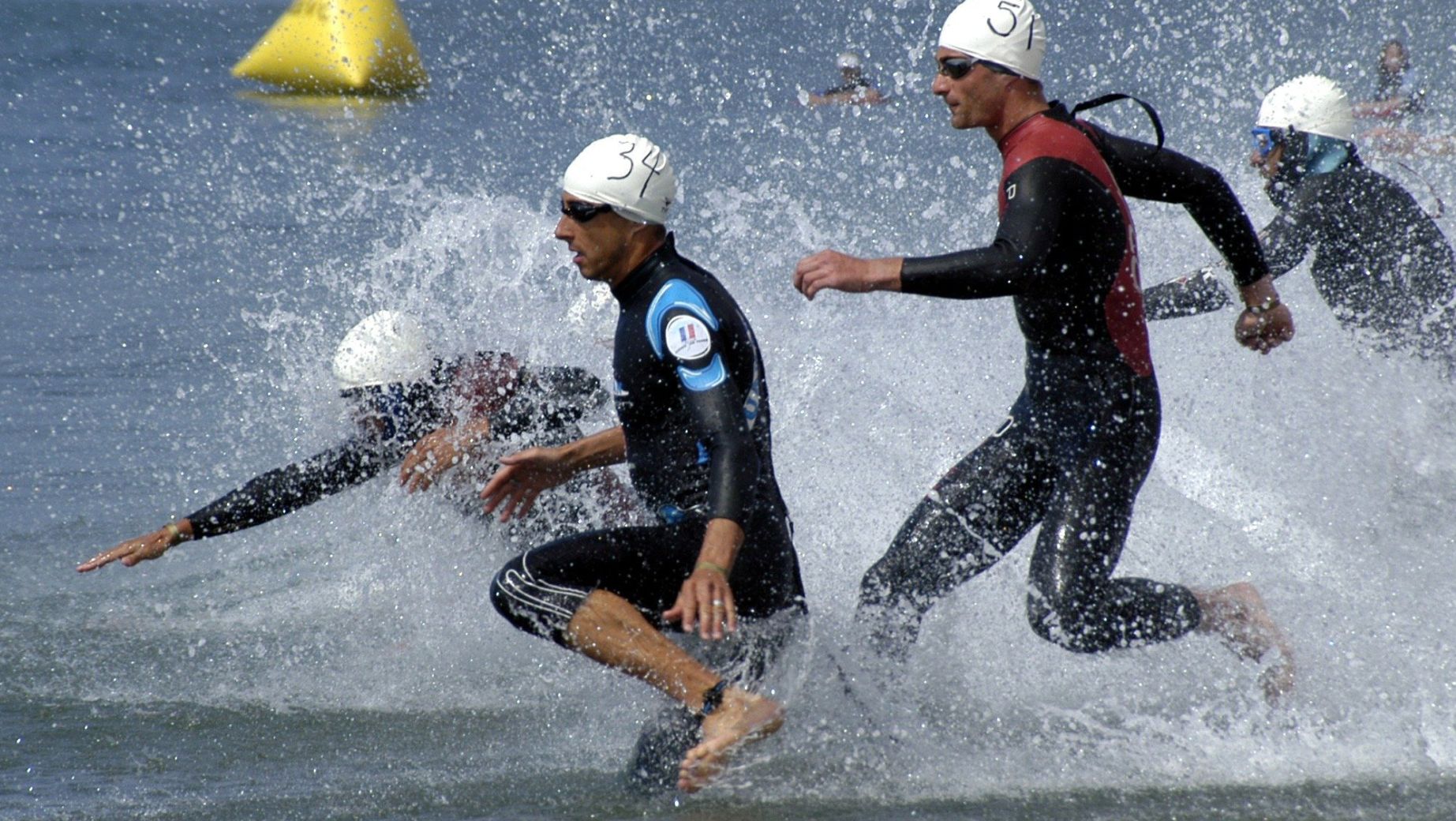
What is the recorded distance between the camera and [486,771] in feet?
16.1

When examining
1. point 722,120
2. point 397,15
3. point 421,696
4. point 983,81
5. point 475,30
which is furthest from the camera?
point 475,30

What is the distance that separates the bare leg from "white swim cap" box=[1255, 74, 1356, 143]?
3885 millimetres

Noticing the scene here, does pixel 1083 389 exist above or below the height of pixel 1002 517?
above

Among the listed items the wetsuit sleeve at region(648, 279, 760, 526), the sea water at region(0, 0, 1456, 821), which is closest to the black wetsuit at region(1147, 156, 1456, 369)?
the sea water at region(0, 0, 1456, 821)

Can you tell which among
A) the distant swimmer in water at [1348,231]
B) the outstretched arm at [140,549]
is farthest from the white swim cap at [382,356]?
the distant swimmer in water at [1348,231]

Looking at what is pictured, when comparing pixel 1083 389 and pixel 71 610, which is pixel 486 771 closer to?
pixel 1083 389

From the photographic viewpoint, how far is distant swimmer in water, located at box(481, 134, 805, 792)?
4.02 m

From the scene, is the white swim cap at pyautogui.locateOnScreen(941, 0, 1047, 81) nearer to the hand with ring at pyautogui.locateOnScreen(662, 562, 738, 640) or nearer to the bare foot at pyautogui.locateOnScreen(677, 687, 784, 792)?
the hand with ring at pyautogui.locateOnScreen(662, 562, 738, 640)

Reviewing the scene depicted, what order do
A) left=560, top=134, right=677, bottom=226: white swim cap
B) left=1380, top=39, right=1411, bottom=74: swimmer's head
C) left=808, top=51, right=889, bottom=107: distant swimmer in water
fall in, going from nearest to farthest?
left=560, top=134, right=677, bottom=226: white swim cap < left=1380, top=39, right=1411, bottom=74: swimmer's head < left=808, top=51, right=889, bottom=107: distant swimmer in water

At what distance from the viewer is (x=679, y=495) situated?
445 cm

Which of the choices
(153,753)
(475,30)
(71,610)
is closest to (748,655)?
(153,753)

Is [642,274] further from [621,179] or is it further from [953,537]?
[953,537]

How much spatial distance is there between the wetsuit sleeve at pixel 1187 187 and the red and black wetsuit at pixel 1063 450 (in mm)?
225

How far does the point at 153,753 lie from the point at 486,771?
120 centimetres
